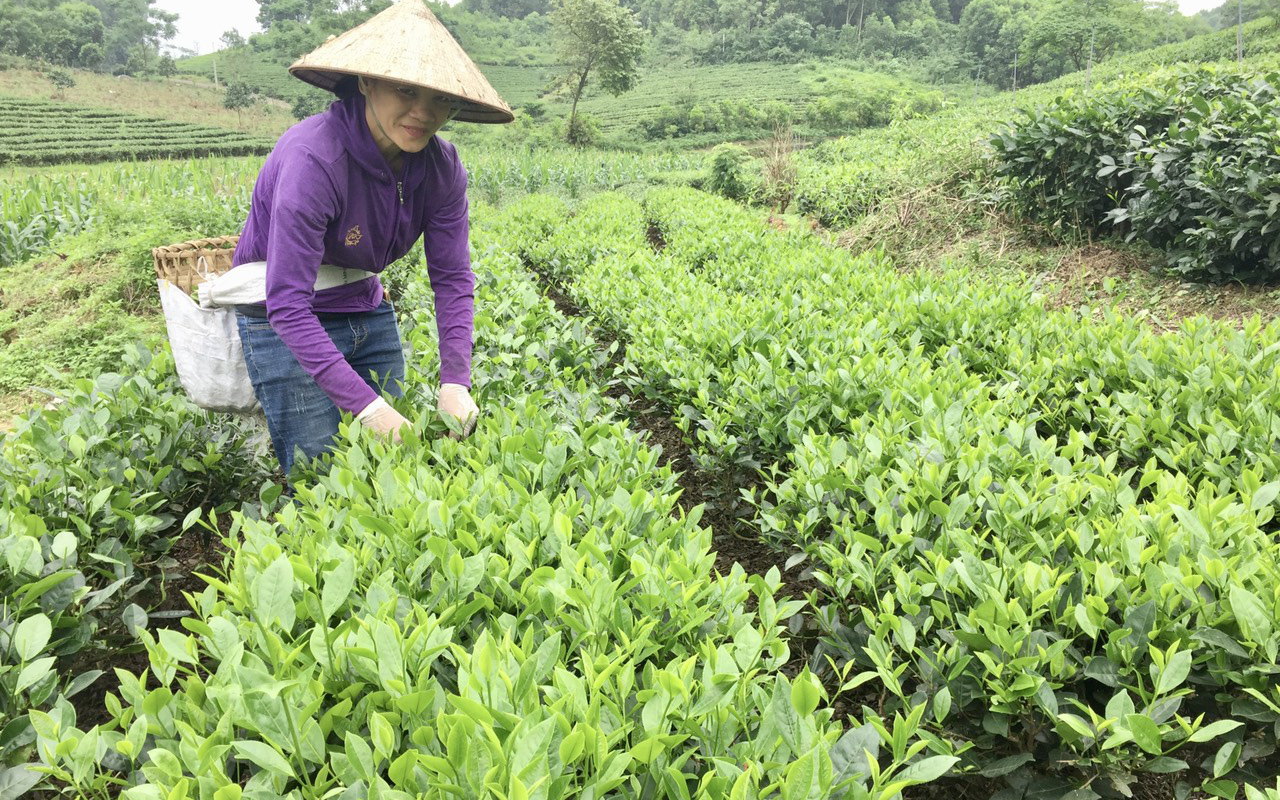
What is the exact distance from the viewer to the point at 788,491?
89.8 inches

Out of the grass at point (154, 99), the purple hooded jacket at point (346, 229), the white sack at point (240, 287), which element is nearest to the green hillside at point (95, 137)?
the grass at point (154, 99)

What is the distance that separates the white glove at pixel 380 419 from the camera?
223cm

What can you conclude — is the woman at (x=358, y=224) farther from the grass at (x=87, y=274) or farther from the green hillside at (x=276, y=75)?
the green hillside at (x=276, y=75)

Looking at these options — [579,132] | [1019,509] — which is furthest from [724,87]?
[1019,509]

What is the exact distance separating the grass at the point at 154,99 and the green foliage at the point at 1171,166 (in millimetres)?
44701

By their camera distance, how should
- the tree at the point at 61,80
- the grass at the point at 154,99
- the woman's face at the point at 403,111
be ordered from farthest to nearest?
the tree at the point at 61,80, the grass at the point at 154,99, the woman's face at the point at 403,111

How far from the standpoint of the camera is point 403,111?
2295 millimetres

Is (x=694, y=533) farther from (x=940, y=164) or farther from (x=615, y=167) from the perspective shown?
(x=615, y=167)

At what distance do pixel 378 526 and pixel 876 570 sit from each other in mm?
1301

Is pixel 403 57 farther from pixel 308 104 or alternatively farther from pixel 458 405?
pixel 308 104

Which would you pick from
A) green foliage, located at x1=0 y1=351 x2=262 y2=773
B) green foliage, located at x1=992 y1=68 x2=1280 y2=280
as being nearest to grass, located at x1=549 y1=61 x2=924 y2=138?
green foliage, located at x1=992 y1=68 x2=1280 y2=280

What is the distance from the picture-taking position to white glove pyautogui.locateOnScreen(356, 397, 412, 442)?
7.32 ft

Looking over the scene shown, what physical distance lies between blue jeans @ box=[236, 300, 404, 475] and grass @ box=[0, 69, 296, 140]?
46.0 meters

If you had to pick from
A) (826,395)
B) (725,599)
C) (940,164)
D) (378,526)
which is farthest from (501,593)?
(940,164)
